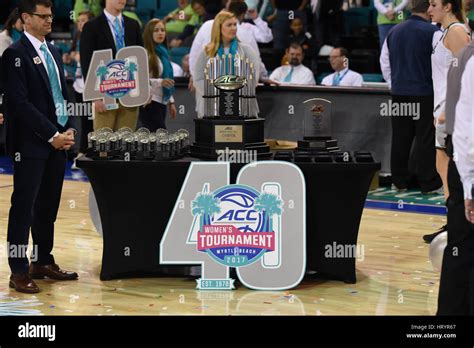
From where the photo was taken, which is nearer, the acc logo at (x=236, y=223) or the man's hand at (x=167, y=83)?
the acc logo at (x=236, y=223)

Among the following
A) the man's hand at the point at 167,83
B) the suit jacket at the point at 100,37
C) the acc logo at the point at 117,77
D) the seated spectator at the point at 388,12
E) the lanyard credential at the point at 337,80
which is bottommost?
the lanyard credential at the point at 337,80

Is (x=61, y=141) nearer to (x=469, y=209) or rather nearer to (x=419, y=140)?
(x=469, y=209)

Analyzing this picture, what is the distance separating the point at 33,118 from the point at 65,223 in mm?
2634

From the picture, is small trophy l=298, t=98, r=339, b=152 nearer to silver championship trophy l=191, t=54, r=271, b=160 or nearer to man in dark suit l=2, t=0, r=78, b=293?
silver championship trophy l=191, t=54, r=271, b=160

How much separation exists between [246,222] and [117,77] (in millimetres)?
2361

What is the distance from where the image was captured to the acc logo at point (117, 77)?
8.30 m

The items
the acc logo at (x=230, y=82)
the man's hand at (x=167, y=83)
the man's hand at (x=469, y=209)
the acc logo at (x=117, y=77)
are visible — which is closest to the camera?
the man's hand at (x=469, y=209)

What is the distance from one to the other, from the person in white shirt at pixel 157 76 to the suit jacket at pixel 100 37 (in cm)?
123

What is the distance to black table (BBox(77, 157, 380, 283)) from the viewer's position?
6512 mm

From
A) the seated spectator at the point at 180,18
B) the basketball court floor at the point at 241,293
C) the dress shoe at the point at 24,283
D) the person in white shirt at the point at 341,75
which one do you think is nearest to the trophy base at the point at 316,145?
the basketball court floor at the point at 241,293

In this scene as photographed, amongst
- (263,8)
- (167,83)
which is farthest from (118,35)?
(263,8)

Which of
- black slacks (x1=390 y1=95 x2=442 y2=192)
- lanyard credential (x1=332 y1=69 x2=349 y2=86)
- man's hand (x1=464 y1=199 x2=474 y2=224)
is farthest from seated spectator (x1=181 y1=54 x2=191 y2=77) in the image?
man's hand (x1=464 y1=199 x2=474 y2=224)

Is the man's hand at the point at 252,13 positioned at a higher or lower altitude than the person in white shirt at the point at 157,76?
higher

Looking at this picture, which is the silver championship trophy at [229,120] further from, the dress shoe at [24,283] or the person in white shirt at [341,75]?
the person in white shirt at [341,75]
